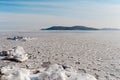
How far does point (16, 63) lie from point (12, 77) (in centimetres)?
278

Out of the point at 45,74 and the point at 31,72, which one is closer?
the point at 45,74

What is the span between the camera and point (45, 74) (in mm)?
4883

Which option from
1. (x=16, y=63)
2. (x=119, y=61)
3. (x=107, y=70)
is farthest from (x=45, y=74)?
(x=119, y=61)

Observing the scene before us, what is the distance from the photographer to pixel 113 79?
222 inches

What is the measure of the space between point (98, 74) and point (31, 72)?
1.88m

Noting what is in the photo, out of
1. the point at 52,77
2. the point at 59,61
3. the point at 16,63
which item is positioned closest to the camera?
the point at 52,77

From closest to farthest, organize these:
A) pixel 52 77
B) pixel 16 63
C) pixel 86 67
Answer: pixel 52 77 → pixel 86 67 → pixel 16 63

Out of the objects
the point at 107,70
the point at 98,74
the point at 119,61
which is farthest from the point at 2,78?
the point at 119,61

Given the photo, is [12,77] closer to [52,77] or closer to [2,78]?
[2,78]

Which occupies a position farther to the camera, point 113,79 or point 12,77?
point 113,79

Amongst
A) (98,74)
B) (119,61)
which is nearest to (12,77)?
(98,74)

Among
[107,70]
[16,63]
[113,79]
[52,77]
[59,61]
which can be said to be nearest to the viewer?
[52,77]

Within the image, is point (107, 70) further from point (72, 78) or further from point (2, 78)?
point (2, 78)

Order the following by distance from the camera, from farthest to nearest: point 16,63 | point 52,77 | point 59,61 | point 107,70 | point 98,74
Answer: point 59,61, point 16,63, point 107,70, point 98,74, point 52,77
